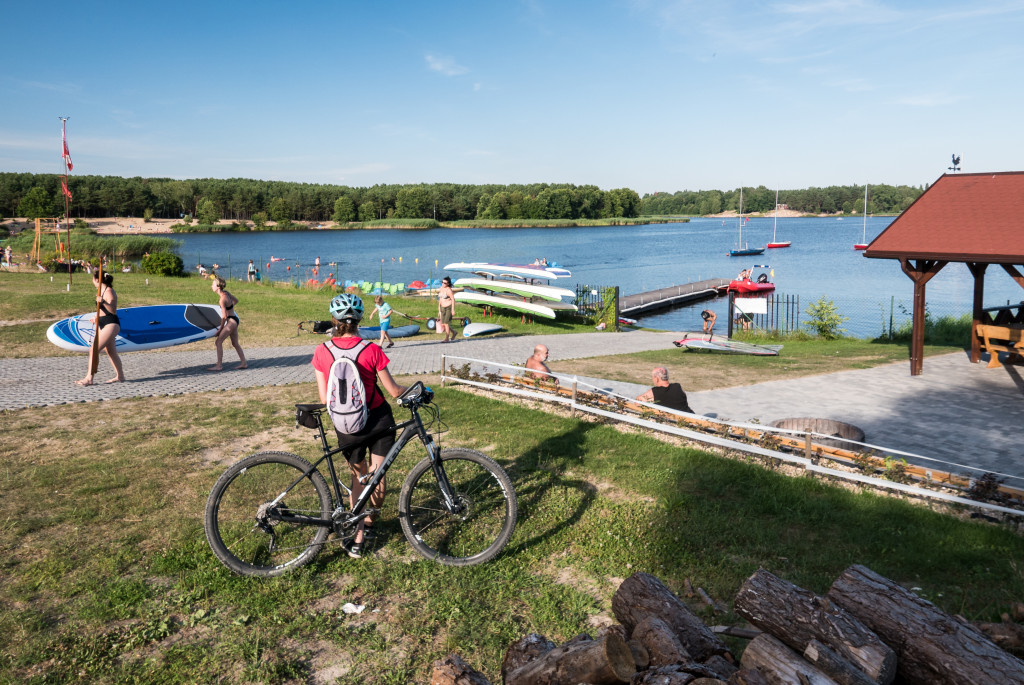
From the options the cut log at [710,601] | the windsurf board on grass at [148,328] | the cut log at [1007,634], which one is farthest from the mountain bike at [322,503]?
the windsurf board on grass at [148,328]

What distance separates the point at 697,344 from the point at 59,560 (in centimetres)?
1582

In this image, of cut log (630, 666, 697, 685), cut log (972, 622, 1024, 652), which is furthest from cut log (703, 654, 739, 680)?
cut log (972, 622, 1024, 652)

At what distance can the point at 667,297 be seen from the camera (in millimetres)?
39125

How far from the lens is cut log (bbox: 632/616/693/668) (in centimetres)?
305

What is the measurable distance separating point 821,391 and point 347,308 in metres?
10.2

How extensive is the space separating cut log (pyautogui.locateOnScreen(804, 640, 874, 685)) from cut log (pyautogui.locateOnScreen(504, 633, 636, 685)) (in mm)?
752

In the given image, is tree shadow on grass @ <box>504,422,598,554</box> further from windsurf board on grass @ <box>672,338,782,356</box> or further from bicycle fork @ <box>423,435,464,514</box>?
windsurf board on grass @ <box>672,338,782,356</box>

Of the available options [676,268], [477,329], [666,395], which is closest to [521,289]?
[477,329]

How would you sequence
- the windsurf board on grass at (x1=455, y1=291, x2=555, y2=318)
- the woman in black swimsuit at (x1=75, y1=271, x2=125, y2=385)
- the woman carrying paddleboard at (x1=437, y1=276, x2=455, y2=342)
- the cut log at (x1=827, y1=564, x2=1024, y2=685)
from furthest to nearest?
the windsurf board on grass at (x1=455, y1=291, x2=555, y2=318) < the woman carrying paddleboard at (x1=437, y1=276, x2=455, y2=342) < the woman in black swimsuit at (x1=75, y1=271, x2=125, y2=385) < the cut log at (x1=827, y1=564, x2=1024, y2=685)

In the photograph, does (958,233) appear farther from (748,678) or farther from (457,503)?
(748,678)

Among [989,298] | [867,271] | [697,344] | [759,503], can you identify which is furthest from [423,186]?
[759,503]

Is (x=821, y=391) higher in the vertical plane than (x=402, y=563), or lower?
lower

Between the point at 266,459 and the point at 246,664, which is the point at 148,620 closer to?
the point at 246,664

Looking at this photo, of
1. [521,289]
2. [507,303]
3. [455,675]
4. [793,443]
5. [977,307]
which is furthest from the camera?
[521,289]
